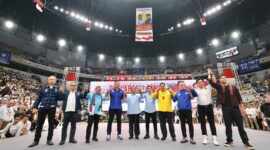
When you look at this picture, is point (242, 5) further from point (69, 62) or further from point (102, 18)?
point (69, 62)

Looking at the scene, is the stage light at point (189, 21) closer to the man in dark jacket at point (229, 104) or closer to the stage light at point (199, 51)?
the stage light at point (199, 51)

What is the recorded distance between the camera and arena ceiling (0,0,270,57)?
80.5 ft

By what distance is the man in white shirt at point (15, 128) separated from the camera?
6.17 metres

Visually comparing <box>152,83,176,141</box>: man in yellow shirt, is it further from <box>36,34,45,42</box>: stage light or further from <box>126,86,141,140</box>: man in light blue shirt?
<box>36,34,45,42</box>: stage light

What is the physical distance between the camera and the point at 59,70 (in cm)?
2917

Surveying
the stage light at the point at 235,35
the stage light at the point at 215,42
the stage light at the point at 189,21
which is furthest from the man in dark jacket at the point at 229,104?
the stage light at the point at 215,42

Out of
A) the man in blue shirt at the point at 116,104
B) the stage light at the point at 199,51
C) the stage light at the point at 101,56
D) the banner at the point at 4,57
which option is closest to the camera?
the man in blue shirt at the point at 116,104

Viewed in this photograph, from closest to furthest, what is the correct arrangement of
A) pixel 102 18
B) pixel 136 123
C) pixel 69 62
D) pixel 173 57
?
pixel 136 123 → pixel 102 18 → pixel 69 62 → pixel 173 57

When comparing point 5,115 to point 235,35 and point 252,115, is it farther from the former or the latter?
point 235,35

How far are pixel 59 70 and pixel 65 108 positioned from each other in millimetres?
26774

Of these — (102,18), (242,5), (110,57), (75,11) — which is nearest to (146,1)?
(102,18)

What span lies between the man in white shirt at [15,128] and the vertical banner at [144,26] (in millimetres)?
12278

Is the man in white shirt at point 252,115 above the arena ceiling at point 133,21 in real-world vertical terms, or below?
below

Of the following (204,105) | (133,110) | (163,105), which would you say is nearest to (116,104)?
(133,110)
